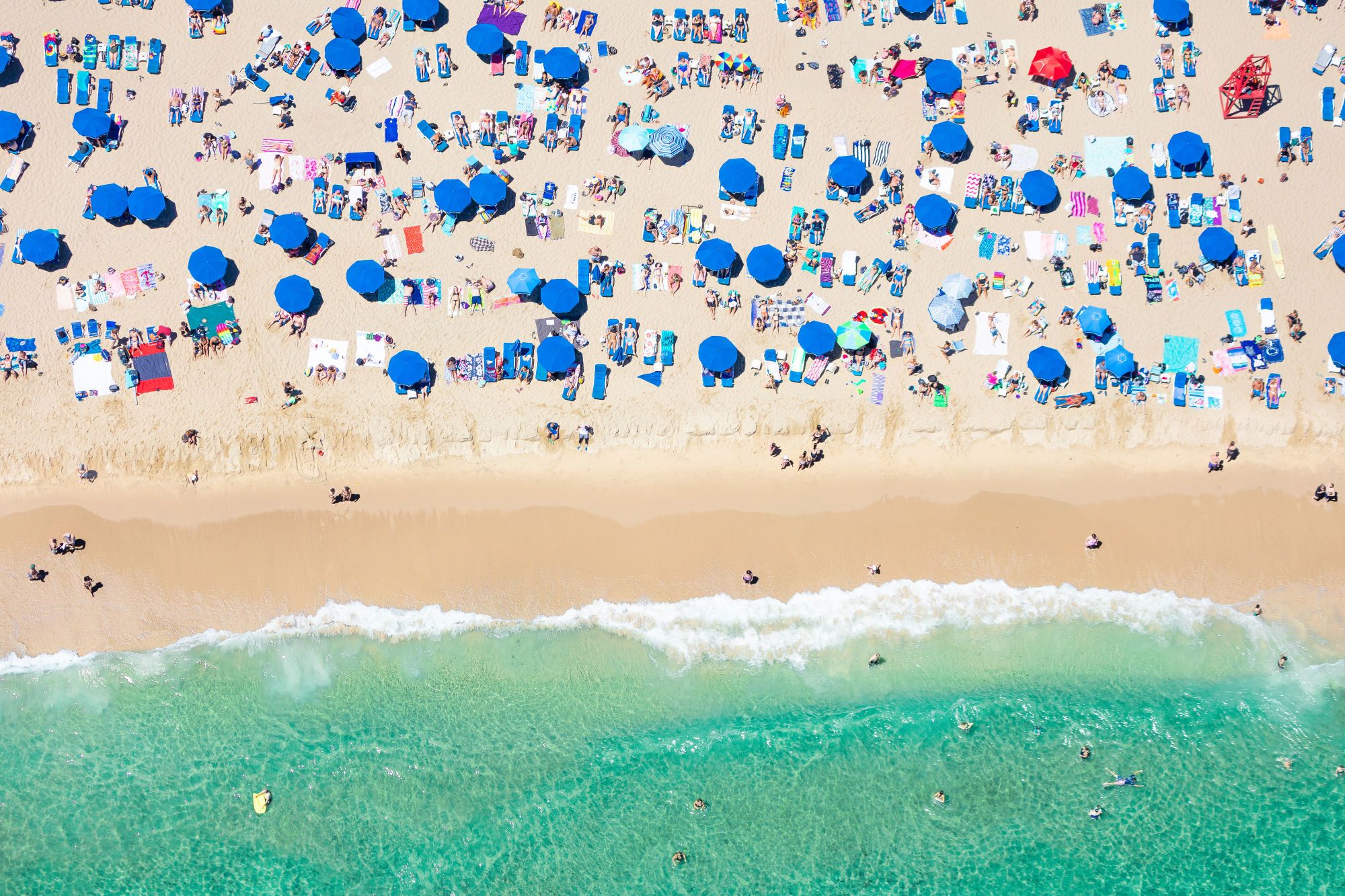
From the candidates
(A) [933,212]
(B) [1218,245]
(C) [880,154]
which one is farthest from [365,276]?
(B) [1218,245]

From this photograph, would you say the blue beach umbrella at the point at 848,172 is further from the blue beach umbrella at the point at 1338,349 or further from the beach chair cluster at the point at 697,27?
the blue beach umbrella at the point at 1338,349

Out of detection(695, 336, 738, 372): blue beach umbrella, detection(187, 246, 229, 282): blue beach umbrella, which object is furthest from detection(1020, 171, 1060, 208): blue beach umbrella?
detection(187, 246, 229, 282): blue beach umbrella

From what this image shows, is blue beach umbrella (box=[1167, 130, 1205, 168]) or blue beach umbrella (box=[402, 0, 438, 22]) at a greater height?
blue beach umbrella (box=[402, 0, 438, 22])

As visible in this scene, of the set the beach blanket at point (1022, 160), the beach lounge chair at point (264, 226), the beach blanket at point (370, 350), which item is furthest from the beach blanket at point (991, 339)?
the beach lounge chair at point (264, 226)

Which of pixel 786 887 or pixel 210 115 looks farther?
pixel 210 115

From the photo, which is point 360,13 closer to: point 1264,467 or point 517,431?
point 517,431

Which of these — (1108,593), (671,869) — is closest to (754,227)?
(1108,593)

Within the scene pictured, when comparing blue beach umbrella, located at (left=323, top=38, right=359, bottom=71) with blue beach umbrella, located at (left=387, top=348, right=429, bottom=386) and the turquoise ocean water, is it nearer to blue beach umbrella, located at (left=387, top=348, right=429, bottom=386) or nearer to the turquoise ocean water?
blue beach umbrella, located at (left=387, top=348, right=429, bottom=386)
